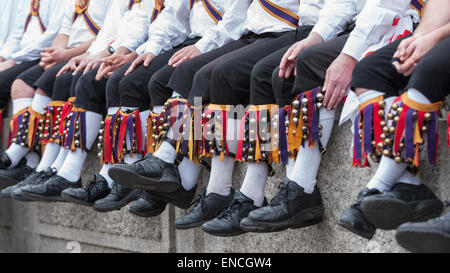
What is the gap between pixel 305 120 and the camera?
2.19 m

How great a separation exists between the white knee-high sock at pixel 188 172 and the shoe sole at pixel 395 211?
43.5 inches

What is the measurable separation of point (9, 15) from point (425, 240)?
173 inches

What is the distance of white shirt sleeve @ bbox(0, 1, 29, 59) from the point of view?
4.92 m

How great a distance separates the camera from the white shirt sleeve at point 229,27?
299cm

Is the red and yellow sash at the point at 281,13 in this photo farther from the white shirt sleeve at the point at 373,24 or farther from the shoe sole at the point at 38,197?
the shoe sole at the point at 38,197

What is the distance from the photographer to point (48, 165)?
354 centimetres

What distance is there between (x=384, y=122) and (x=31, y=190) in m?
2.02

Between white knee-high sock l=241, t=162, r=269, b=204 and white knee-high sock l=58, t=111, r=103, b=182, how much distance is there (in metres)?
1.22

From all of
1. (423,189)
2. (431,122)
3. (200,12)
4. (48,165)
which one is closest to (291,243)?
(423,189)

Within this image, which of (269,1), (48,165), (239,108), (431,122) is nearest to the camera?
(431,122)

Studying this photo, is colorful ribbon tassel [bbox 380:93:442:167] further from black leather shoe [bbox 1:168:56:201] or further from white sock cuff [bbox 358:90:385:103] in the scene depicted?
black leather shoe [bbox 1:168:56:201]

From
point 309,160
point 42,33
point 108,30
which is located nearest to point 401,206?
point 309,160
